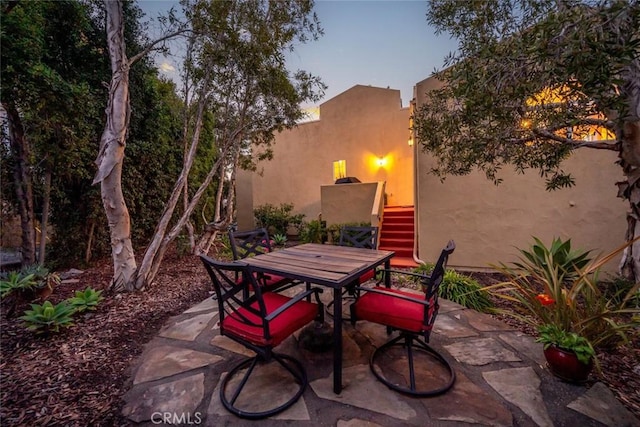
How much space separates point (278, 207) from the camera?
388 inches

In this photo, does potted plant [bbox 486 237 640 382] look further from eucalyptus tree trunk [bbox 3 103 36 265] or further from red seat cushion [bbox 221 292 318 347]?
eucalyptus tree trunk [bbox 3 103 36 265]

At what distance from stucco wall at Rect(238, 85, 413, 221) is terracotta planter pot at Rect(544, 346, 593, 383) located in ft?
23.6

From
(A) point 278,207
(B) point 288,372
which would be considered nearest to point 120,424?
(B) point 288,372

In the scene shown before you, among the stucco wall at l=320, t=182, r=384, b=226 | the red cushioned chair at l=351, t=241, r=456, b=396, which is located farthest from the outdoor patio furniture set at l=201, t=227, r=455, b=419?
the stucco wall at l=320, t=182, r=384, b=226

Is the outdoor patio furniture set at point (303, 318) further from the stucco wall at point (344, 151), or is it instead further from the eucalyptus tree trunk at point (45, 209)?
the stucco wall at point (344, 151)

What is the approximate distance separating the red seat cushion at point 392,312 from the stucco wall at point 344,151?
23.3 feet

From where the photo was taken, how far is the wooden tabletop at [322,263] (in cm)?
200

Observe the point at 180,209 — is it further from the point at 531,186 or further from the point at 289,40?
the point at 531,186

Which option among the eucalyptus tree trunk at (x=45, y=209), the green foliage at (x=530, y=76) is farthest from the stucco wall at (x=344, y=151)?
the green foliage at (x=530, y=76)

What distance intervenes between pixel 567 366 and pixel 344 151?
829cm

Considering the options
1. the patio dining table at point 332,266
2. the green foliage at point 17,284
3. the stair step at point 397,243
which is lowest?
the stair step at point 397,243

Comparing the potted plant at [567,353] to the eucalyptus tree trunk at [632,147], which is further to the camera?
the eucalyptus tree trunk at [632,147]

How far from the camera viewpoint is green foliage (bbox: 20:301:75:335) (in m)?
2.46

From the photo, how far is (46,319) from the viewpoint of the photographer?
247cm
